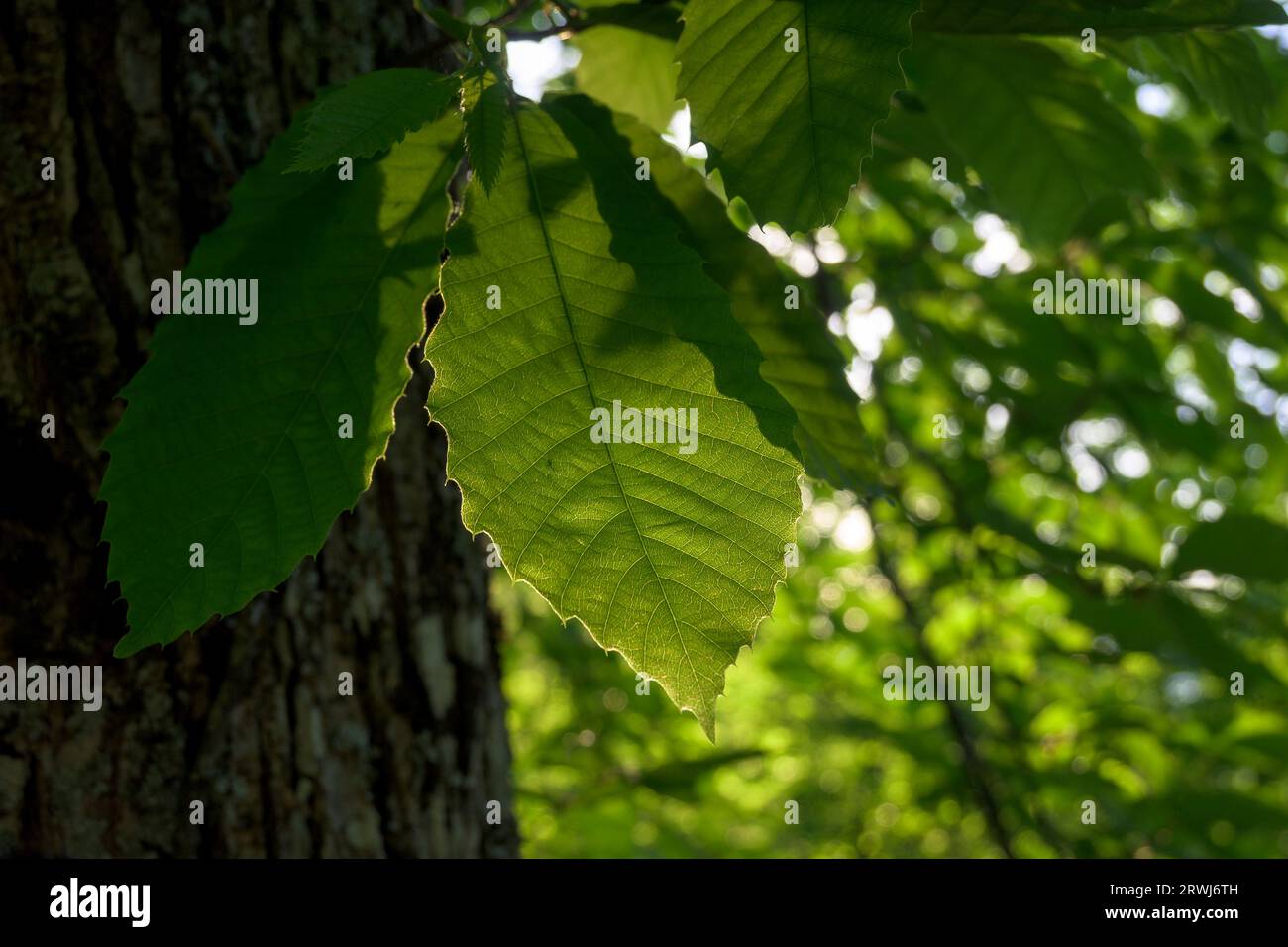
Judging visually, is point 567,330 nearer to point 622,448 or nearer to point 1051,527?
point 622,448

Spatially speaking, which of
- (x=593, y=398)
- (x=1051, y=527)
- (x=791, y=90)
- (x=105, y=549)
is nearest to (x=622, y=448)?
(x=593, y=398)

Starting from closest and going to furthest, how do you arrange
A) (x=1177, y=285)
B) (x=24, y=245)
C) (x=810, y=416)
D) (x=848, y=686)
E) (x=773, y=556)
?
(x=773, y=556), (x=810, y=416), (x=24, y=245), (x=1177, y=285), (x=848, y=686)

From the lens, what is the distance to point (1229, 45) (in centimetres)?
91

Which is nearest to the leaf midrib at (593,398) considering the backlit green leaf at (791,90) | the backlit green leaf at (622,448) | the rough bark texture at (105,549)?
the backlit green leaf at (622,448)

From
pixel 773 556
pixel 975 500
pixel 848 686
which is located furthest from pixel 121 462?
pixel 848 686

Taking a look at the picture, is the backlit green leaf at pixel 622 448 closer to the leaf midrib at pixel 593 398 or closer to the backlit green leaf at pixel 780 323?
the leaf midrib at pixel 593 398

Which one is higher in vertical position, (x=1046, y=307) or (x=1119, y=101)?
(x=1119, y=101)

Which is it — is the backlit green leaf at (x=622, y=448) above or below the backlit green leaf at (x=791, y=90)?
below

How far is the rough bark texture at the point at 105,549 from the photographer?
1014mm

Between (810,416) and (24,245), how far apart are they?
2.68 feet

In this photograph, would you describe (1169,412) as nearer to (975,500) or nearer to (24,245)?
(975,500)

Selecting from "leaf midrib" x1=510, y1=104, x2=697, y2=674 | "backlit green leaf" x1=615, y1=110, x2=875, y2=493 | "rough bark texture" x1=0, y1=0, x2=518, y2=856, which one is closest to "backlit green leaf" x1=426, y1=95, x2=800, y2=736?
"leaf midrib" x1=510, y1=104, x2=697, y2=674

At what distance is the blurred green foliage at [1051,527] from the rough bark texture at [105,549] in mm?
420

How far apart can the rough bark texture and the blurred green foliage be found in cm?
42
